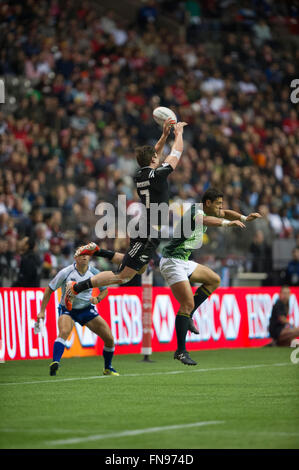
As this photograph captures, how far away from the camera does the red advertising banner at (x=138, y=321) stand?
16344 mm

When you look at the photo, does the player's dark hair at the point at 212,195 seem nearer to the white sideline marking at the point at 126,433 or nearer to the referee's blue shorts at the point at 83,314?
the referee's blue shorts at the point at 83,314

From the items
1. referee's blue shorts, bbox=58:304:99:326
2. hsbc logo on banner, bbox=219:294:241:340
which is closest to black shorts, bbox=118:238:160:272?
referee's blue shorts, bbox=58:304:99:326

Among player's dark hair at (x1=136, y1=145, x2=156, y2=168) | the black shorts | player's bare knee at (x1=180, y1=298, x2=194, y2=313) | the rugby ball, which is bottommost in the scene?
player's bare knee at (x1=180, y1=298, x2=194, y2=313)

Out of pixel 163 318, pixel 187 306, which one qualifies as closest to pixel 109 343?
pixel 187 306

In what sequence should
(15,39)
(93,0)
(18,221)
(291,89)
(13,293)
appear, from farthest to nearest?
(291,89), (93,0), (15,39), (18,221), (13,293)

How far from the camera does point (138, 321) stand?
18938 millimetres

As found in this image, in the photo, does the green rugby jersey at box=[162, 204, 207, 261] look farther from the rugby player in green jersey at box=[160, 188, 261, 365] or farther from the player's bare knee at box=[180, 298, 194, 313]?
the player's bare knee at box=[180, 298, 194, 313]

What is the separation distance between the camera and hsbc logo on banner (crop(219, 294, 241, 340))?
2044 centimetres

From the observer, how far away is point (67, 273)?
1449cm

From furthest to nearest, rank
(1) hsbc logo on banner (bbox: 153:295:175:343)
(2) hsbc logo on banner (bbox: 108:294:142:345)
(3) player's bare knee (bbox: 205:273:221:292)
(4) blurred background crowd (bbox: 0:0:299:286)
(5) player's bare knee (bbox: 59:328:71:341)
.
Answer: (4) blurred background crowd (bbox: 0:0:299:286), (1) hsbc logo on banner (bbox: 153:295:175:343), (2) hsbc logo on banner (bbox: 108:294:142:345), (5) player's bare knee (bbox: 59:328:71:341), (3) player's bare knee (bbox: 205:273:221:292)

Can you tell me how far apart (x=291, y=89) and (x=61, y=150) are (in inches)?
481

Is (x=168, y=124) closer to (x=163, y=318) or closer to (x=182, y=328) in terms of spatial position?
(x=182, y=328)
